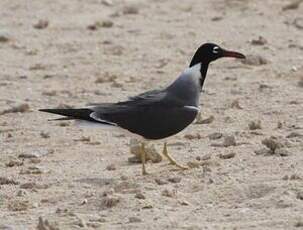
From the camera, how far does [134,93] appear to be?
44.2 feet

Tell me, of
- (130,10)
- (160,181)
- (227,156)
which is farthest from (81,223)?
(130,10)

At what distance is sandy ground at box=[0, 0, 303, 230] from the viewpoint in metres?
8.69

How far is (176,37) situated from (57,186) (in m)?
7.62

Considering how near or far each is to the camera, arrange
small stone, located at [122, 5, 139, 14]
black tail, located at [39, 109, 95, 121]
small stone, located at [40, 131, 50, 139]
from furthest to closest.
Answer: small stone, located at [122, 5, 139, 14] < small stone, located at [40, 131, 50, 139] < black tail, located at [39, 109, 95, 121]

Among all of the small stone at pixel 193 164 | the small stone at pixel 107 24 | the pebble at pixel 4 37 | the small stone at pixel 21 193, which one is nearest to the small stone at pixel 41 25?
the small stone at pixel 107 24

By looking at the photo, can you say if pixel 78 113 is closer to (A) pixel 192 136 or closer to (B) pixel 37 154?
(B) pixel 37 154

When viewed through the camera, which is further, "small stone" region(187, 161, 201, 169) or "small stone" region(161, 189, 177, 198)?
"small stone" region(187, 161, 201, 169)

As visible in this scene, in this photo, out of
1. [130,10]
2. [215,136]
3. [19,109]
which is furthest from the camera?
[130,10]

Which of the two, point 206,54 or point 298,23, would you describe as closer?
point 206,54

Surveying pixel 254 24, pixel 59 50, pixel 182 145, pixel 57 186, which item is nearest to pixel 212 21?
pixel 254 24

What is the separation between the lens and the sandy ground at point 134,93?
8.69 metres

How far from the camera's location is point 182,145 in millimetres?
11039

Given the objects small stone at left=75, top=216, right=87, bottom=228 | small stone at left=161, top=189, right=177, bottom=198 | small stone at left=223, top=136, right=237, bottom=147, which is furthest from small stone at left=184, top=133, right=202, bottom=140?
small stone at left=75, top=216, right=87, bottom=228

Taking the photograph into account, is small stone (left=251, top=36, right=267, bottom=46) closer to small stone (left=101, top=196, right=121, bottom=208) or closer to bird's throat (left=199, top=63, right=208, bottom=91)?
bird's throat (left=199, top=63, right=208, bottom=91)
